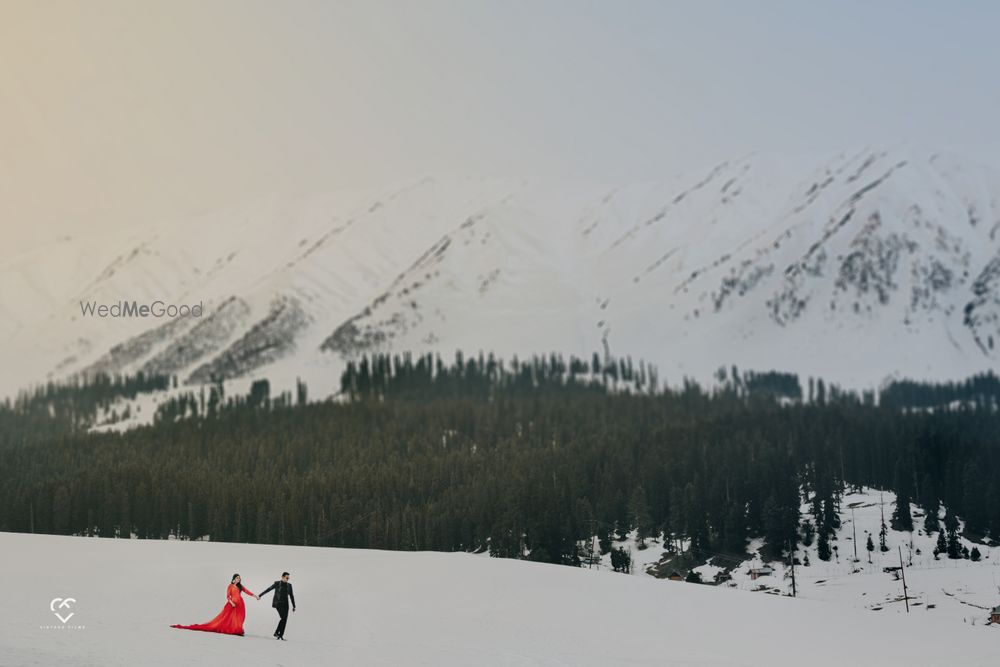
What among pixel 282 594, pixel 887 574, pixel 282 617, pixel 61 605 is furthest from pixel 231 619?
pixel 887 574

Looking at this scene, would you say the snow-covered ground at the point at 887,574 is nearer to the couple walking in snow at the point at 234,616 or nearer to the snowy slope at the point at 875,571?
the snowy slope at the point at 875,571

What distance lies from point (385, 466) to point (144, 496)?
130ft

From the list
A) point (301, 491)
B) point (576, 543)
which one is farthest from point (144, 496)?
point (576, 543)

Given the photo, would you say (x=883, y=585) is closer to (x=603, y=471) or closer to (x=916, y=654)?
(x=603, y=471)

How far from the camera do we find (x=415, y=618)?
51.7 meters

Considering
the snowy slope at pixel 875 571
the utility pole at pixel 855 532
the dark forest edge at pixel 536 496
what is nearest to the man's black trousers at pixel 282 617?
the snowy slope at pixel 875 571

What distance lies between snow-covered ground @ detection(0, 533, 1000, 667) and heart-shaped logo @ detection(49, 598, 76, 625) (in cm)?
28

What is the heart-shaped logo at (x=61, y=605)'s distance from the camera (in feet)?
141

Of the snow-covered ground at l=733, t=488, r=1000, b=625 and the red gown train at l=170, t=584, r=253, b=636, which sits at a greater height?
the red gown train at l=170, t=584, r=253, b=636

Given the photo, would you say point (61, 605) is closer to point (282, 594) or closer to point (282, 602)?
point (282, 594)

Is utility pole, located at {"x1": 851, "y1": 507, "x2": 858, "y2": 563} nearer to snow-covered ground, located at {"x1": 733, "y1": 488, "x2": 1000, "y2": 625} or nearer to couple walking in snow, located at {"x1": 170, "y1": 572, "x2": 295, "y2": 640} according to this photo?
snow-covered ground, located at {"x1": 733, "y1": 488, "x2": 1000, "y2": 625}

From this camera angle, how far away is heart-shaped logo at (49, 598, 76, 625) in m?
42.9

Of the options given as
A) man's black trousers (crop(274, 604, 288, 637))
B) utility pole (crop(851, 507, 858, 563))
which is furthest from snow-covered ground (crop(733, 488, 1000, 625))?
man's black trousers (crop(274, 604, 288, 637))

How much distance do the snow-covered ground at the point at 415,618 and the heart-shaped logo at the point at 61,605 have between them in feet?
0.93
